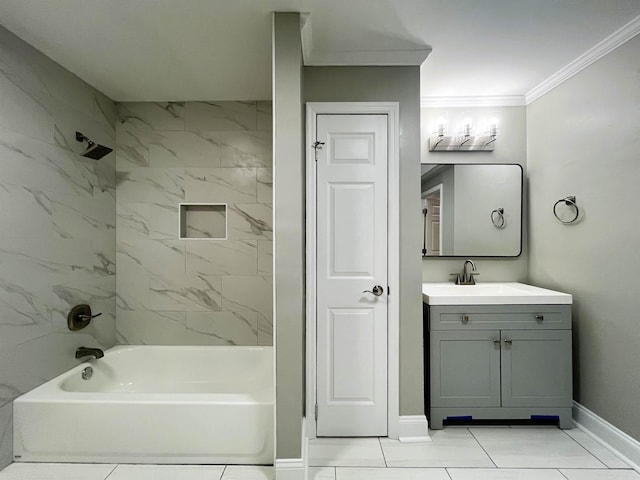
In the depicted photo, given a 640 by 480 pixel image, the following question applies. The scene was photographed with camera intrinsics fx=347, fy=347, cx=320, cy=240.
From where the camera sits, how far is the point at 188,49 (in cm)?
213

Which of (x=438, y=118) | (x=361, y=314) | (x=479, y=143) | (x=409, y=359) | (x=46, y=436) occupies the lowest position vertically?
(x=46, y=436)

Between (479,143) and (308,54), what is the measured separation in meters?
1.61

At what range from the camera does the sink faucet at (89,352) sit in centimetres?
248

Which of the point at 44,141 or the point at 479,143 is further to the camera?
the point at 479,143

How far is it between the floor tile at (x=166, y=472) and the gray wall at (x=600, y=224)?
2.44 m

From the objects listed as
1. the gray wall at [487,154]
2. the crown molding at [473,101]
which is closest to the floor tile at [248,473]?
the gray wall at [487,154]

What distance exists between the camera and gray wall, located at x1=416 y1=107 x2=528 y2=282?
2926mm

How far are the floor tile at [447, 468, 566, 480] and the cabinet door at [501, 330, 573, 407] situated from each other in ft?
1.50

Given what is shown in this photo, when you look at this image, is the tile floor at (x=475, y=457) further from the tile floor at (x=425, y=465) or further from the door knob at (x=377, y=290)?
the door knob at (x=377, y=290)

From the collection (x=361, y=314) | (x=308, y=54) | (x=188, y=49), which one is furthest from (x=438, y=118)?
(x=188, y=49)

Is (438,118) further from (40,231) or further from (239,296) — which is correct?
(40,231)

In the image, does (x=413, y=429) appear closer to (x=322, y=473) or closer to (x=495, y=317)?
(x=322, y=473)

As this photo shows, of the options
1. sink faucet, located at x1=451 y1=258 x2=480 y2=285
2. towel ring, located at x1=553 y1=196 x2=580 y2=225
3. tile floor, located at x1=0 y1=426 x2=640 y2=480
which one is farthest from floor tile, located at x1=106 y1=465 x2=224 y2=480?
towel ring, located at x1=553 y1=196 x2=580 y2=225

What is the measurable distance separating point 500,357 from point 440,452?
0.74m
